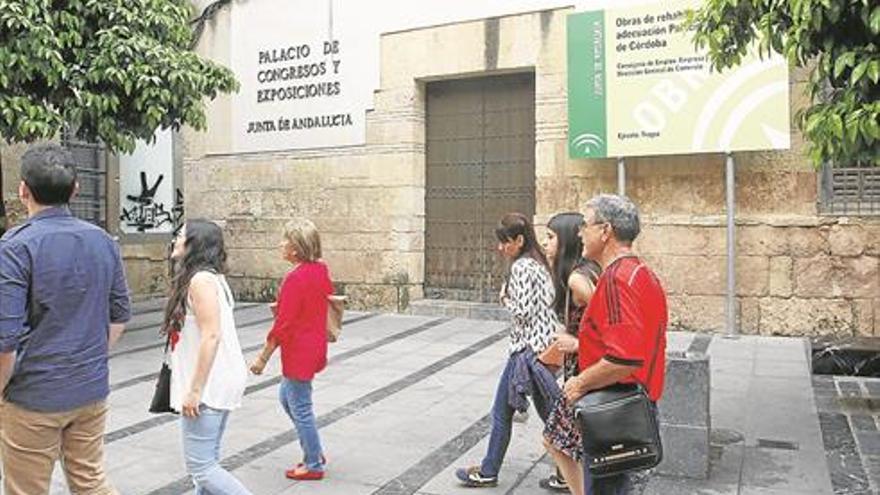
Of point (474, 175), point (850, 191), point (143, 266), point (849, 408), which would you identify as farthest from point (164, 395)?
point (143, 266)

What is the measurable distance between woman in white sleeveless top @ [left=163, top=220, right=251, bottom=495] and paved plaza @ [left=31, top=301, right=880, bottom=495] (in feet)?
3.57

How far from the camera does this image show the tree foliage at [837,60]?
168 inches

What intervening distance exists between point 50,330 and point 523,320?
2.23 m

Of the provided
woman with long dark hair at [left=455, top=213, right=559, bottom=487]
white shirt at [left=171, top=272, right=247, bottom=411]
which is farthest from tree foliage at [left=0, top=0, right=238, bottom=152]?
woman with long dark hair at [left=455, top=213, right=559, bottom=487]

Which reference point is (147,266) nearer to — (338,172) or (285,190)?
(285,190)

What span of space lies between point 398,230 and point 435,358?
3707 millimetres

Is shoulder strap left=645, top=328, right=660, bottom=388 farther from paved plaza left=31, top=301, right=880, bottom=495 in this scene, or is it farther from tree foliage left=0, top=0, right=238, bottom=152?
tree foliage left=0, top=0, right=238, bottom=152

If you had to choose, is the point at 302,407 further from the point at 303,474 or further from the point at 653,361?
the point at 653,361

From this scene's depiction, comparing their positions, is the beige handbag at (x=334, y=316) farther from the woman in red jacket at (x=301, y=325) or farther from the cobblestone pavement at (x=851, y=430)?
the cobblestone pavement at (x=851, y=430)

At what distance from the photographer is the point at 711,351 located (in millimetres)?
8727

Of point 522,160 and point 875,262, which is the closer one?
point 875,262

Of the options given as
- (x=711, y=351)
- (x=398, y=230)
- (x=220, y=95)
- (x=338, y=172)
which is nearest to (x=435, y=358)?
(x=711, y=351)

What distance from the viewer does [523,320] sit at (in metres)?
4.29

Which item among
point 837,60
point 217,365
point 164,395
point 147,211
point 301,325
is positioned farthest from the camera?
point 147,211
